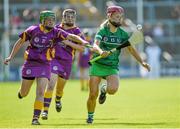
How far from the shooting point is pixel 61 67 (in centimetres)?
1756

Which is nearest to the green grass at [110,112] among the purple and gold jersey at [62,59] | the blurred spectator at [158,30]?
the purple and gold jersey at [62,59]

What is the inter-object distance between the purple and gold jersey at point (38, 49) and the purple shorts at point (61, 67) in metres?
2.25

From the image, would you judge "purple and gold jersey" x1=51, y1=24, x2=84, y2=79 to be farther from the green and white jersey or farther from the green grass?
the green and white jersey

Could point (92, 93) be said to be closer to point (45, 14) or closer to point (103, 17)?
point (45, 14)

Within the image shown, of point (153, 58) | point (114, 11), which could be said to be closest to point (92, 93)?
point (114, 11)

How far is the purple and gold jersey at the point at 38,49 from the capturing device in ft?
48.7

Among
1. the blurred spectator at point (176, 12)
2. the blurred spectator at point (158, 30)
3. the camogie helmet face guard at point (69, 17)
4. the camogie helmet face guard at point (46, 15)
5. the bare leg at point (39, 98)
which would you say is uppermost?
the camogie helmet face guard at point (46, 15)

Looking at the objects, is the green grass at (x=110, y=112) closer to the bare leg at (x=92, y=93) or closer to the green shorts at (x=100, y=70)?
the bare leg at (x=92, y=93)

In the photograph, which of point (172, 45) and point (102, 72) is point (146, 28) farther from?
point (102, 72)

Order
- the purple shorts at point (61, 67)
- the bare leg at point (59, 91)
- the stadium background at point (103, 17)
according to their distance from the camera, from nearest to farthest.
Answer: the purple shorts at point (61, 67) < the bare leg at point (59, 91) < the stadium background at point (103, 17)

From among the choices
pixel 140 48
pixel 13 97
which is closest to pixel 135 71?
pixel 140 48

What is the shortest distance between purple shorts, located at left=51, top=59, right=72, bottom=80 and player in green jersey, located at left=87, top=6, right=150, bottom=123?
7.63 feet

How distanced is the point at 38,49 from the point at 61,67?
2.67 metres

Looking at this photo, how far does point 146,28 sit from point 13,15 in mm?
7613
